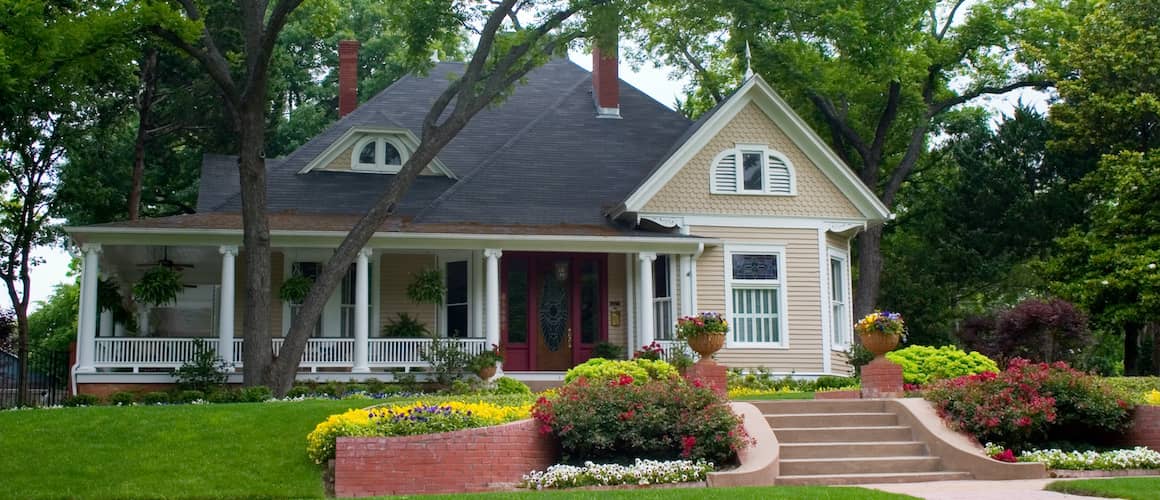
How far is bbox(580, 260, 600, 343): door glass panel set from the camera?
79.3 feet

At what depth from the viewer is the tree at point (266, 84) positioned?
→ 63.2 ft

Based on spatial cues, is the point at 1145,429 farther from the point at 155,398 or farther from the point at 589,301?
the point at 155,398

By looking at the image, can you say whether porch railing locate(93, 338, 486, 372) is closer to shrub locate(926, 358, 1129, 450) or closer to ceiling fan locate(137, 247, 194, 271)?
ceiling fan locate(137, 247, 194, 271)

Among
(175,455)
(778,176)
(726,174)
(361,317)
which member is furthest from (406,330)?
(175,455)

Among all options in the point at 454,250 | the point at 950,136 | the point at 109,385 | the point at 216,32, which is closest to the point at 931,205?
the point at 950,136

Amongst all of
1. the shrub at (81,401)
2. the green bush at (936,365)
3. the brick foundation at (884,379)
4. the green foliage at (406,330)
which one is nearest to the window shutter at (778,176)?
the green bush at (936,365)

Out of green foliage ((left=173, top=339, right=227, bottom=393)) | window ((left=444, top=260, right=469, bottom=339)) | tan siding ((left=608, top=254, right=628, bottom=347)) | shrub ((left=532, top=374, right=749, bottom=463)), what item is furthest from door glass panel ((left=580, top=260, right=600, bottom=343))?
shrub ((left=532, top=374, right=749, bottom=463))

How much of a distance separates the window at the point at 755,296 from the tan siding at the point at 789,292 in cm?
13

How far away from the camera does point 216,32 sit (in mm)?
28266

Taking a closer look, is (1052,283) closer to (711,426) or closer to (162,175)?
(711,426)

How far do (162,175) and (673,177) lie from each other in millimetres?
15385

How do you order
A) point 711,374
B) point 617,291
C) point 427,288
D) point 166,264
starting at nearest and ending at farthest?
point 711,374 → point 166,264 → point 427,288 → point 617,291

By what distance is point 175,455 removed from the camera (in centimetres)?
1331

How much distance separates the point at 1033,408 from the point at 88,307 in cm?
1535
